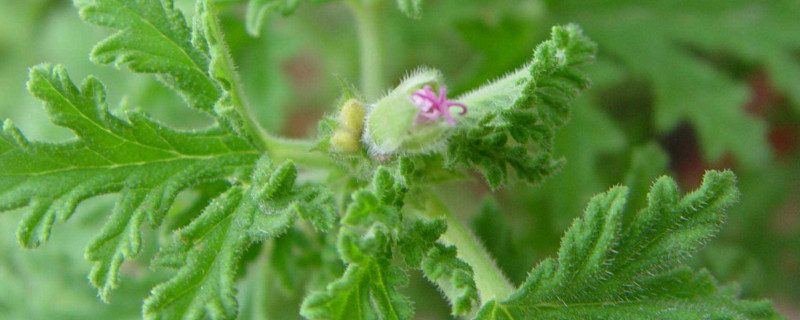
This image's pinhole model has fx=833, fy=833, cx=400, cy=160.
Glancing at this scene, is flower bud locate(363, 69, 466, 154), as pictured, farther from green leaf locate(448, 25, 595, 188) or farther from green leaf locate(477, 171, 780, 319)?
green leaf locate(477, 171, 780, 319)

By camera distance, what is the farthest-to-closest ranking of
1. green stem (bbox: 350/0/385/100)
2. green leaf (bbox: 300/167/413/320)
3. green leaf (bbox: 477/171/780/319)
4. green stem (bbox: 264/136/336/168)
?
green stem (bbox: 350/0/385/100)
green stem (bbox: 264/136/336/168)
green leaf (bbox: 477/171/780/319)
green leaf (bbox: 300/167/413/320)

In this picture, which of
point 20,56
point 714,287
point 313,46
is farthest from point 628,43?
point 20,56

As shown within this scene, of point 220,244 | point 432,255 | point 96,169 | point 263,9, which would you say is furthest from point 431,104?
point 96,169

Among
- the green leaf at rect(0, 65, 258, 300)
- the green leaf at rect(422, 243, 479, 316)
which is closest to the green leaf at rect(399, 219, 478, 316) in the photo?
the green leaf at rect(422, 243, 479, 316)

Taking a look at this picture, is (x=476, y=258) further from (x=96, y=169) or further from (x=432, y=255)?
(x=96, y=169)

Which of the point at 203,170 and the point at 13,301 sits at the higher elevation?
the point at 13,301

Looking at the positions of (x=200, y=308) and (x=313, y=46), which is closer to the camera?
(x=200, y=308)

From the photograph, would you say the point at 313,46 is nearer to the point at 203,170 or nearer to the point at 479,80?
the point at 479,80
